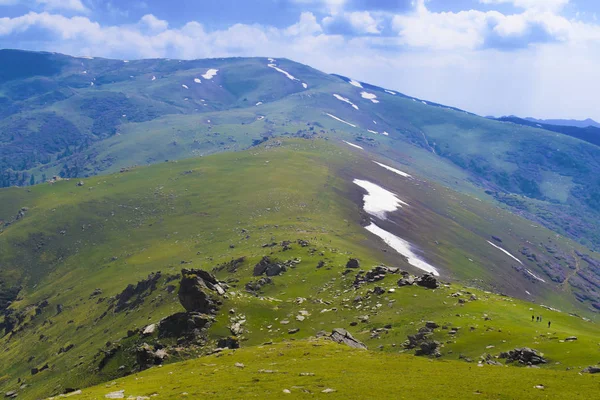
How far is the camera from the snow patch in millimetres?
160875

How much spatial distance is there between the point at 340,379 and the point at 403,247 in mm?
132949

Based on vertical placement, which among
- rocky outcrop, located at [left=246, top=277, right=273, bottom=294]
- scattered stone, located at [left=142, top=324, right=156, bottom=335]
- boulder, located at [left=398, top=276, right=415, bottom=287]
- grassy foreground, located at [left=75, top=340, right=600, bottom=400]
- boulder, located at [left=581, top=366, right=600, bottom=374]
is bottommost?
rocky outcrop, located at [left=246, top=277, right=273, bottom=294]

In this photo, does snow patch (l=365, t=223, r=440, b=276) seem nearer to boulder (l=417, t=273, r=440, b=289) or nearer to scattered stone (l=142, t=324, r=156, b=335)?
boulder (l=417, t=273, r=440, b=289)

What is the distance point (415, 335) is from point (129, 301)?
81.6m

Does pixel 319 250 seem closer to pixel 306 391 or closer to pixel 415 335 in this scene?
pixel 415 335

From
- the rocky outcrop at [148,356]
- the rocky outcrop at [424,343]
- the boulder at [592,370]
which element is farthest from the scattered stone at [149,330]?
the boulder at [592,370]

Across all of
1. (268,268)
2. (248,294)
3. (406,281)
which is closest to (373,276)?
(406,281)

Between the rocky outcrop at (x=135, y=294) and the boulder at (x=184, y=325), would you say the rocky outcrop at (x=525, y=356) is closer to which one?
the boulder at (x=184, y=325)

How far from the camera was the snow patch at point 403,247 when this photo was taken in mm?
160875

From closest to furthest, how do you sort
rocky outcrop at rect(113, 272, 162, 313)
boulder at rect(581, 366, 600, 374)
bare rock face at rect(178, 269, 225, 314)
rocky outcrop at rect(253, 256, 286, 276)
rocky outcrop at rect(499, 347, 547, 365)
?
boulder at rect(581, 366, 600, 374) → rocky outcrop at rect(499, 347, 547, 365) → bare rock face at rect(178, 269, 225, 314) → rocky outcrop at rect(253, 256, 286, 276) → rocky outcrop at rect(113, 272, 162, 313)

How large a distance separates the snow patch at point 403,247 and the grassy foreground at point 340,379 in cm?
10882

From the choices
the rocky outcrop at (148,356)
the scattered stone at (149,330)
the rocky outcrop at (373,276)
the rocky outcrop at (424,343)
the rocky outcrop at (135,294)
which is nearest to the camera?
the rocky outcrop at (424,343)

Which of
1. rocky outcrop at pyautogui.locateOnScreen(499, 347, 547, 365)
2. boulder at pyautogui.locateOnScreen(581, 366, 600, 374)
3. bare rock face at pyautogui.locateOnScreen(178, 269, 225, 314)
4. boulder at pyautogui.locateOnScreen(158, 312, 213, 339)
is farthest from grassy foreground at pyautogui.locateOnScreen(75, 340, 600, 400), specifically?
bare rock face at pyautogui.locateOnScreen(178, 269, 225, 314)

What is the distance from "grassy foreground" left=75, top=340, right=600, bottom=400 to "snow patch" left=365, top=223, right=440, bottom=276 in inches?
4284
